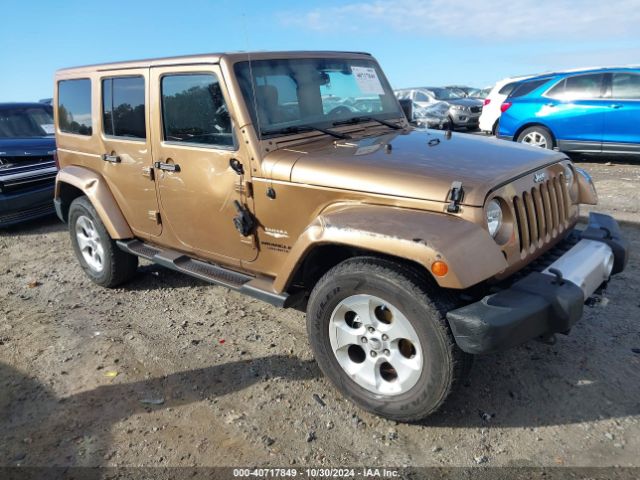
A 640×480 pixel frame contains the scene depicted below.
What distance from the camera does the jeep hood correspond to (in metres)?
2.58

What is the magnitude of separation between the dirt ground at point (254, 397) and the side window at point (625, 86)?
516 cm

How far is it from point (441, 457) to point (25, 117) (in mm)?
8528

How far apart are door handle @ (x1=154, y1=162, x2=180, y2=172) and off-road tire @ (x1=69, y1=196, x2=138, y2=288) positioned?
3.57 feet

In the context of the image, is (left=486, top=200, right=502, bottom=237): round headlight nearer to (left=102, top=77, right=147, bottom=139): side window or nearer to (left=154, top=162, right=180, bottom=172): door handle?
(left=154, top=162, right=180, bottom=172): door handle

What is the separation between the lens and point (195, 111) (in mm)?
3443

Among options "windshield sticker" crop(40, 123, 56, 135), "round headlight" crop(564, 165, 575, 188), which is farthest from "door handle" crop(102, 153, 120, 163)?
"windshield sticker" crop(40, 123, 56, 135)

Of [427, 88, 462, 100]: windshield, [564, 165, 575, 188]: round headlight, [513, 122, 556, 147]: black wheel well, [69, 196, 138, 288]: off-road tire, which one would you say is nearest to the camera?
[564, 165, 575, 188]: round headlight

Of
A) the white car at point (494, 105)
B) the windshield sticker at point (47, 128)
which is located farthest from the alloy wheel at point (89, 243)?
the white car at point (494, 105)

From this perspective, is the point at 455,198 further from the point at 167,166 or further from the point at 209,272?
the point at 167,166

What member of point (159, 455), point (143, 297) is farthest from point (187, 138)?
point (159, 455)

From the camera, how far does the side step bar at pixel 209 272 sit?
10.3 ft

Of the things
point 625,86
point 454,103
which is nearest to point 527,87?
point 625,86

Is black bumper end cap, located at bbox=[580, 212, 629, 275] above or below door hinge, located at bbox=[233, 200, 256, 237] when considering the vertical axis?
below

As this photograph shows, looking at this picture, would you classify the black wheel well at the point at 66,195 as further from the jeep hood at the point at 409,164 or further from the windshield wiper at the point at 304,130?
the jeep hood at the point at 409,164
